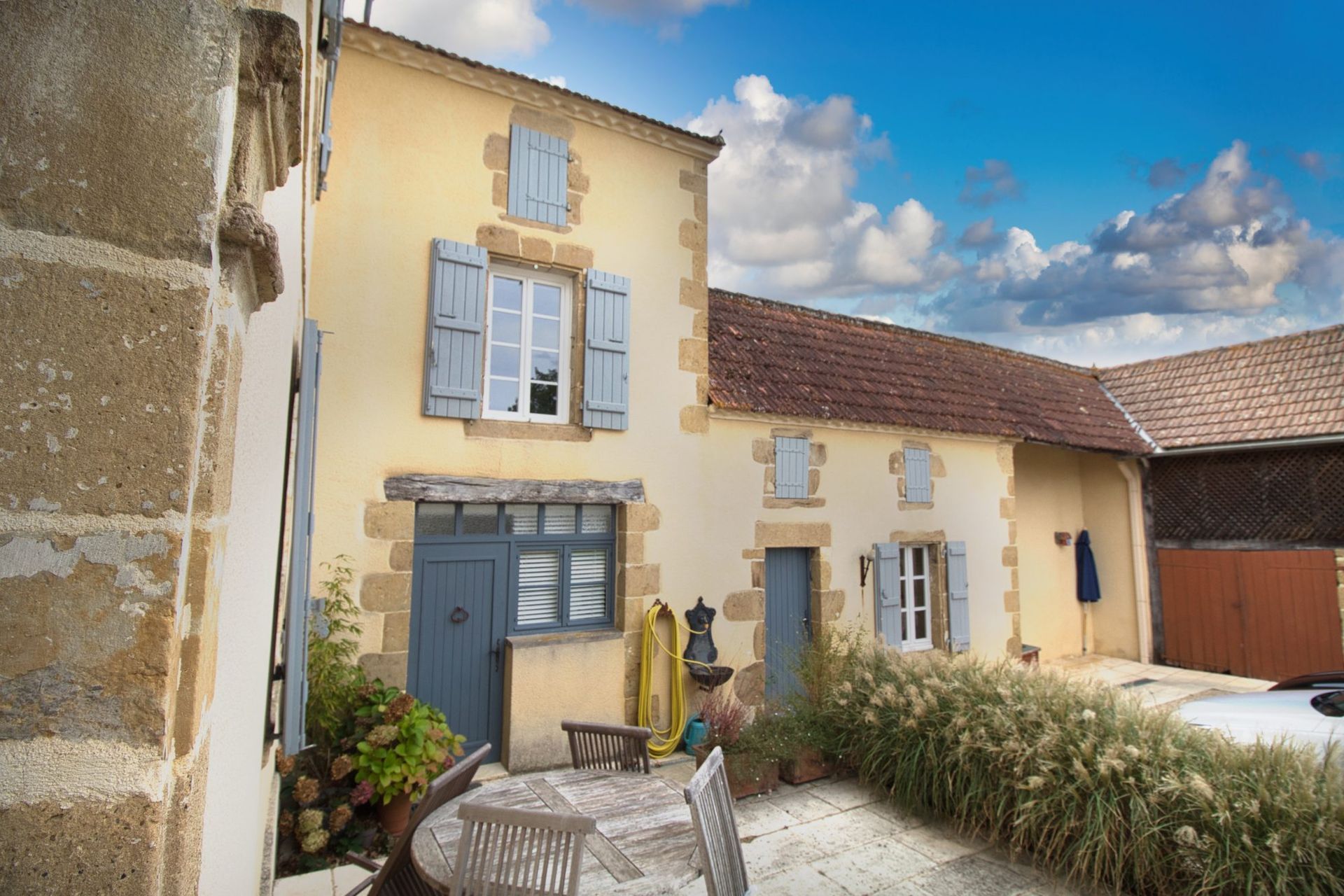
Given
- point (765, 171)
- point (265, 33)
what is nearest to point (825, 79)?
point (765, 171)

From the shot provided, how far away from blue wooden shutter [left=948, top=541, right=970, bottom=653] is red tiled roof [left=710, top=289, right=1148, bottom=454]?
155cm

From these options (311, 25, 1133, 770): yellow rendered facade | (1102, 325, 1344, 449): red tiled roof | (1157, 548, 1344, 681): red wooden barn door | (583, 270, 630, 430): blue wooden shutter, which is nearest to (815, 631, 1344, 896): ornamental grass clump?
(311, 25, 1133, 770): yellow rendered facade

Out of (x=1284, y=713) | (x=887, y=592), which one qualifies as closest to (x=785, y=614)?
(x=887, y=592)

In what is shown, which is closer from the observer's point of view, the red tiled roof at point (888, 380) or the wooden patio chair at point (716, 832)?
the wooden patio chair at point (716, 832)

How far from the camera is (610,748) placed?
4.12 meters

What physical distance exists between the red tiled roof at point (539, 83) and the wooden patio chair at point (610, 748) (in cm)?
533

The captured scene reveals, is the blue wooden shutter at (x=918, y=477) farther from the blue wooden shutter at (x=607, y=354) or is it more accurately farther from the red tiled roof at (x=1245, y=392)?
the red tiled roof at (x=1245, y=392)

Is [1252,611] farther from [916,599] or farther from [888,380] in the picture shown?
[888,380]

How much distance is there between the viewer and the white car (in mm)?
4391

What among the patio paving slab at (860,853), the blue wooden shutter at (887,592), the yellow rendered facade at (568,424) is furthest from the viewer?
the blue wooden shutter at (887,592)

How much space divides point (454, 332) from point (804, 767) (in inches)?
180

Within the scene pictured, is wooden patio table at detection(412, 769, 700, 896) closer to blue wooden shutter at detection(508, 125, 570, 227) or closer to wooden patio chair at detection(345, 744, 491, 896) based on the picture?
wooden patio chair at detection(345, 744, 491, 896)

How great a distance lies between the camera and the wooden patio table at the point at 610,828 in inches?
102

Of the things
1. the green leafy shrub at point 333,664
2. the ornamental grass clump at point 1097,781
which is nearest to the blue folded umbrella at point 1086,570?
the ornamental grass clump at point 1097,781
